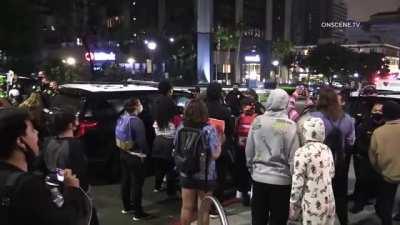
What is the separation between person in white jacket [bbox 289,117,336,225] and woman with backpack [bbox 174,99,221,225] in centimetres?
102

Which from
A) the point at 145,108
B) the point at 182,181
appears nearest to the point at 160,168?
the point at 145,108

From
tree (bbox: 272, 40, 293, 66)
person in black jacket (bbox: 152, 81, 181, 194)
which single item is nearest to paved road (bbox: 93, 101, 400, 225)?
person in black jacket (bbox: 152, 81, 181, 194)

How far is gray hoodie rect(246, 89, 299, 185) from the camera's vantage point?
5395 millimetres

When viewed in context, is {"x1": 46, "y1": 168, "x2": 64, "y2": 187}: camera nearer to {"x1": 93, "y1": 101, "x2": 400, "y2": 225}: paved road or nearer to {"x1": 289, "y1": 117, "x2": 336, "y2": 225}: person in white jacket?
{"x1": 289, "y1": 117, "x2": 336, "y2": 225}: person in white jacket

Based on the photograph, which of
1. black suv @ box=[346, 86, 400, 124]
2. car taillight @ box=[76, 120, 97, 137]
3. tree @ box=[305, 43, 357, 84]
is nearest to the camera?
black suv @ box=[346, 86, 400, 124]

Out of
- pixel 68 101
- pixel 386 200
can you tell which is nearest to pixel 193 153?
pixel 386 200

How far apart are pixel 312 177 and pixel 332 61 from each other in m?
88.9

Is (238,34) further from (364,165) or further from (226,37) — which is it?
(364,165)

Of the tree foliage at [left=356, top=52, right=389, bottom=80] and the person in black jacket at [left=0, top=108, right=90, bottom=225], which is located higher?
the tree foliage at [left=356, top=52, right=389, bottom=80]

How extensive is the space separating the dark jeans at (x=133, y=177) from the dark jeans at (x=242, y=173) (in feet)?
5.07

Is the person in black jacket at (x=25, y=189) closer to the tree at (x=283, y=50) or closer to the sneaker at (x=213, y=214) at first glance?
the sneaker at (x=213, y=214)

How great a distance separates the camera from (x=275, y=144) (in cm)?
541

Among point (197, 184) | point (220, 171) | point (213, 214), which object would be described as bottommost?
point (213, 214)

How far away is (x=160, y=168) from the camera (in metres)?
9.47
